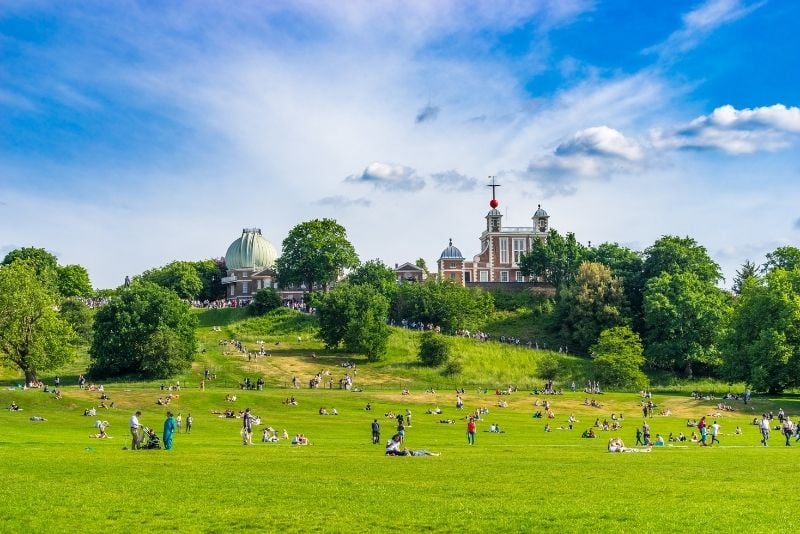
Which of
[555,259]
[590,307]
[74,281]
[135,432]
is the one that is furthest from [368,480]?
[74,281]

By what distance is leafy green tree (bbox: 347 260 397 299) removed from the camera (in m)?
130

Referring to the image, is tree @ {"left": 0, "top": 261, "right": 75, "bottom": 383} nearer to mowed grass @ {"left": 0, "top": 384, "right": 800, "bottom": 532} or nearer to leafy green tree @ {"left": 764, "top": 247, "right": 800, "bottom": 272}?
mowed grass @ {"left": 0, "top": 384, "right": 800, "bottom": 532}

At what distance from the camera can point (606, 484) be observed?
24766mm

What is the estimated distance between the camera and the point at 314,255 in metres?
134

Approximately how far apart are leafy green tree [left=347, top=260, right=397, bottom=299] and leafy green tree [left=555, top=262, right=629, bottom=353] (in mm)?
26835

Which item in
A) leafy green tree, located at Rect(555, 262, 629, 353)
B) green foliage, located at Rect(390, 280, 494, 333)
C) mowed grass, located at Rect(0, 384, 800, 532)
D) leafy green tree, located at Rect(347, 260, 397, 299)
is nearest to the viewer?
mowed grass, located at Rect(0, 384, 800, 532)

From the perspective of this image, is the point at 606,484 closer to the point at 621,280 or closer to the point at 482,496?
the point at 482,496

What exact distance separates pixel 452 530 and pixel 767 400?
66677 millimetres

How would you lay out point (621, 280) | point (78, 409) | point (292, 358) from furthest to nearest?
point (621, 280) → point (292, 358) → point (78, 409)

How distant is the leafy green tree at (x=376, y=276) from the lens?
130125 millimetres

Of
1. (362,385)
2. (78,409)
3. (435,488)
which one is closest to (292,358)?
(362,385)

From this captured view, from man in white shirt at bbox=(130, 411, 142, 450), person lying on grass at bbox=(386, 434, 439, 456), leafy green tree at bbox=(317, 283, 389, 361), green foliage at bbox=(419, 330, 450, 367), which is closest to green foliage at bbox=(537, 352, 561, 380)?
green foliage at bbox=(419, 330, 450, 367)

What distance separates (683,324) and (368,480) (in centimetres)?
8537

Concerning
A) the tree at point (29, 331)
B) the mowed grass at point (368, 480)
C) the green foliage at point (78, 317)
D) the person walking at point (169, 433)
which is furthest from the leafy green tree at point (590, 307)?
the person walking at point (169, 433)
